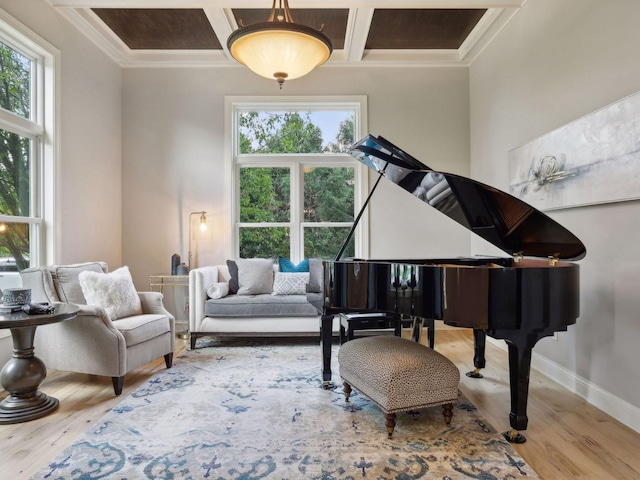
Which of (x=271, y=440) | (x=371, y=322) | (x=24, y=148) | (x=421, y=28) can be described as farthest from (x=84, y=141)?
(x=421, y=28)

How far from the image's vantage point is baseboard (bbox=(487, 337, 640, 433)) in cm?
232

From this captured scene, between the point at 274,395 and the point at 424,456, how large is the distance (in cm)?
116

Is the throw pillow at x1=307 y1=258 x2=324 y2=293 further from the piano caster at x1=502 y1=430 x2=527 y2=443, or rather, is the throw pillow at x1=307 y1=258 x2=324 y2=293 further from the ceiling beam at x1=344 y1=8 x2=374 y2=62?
the ceiling beam at x1=344 y1=8 x2=374 y2=62

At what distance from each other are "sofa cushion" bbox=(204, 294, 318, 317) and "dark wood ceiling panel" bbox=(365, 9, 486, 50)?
9.82ft

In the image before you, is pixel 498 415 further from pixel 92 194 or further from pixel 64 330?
pixel 92 194

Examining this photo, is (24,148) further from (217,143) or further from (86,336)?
(217,143)

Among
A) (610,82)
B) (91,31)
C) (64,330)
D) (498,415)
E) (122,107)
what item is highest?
(91,31)

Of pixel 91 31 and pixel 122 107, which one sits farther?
pixel 122 107

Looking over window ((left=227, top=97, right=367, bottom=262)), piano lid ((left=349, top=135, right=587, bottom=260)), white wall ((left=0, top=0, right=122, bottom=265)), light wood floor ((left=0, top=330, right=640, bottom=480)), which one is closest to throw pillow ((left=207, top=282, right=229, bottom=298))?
window ((left=227, top=97, right=367, bottom=262))

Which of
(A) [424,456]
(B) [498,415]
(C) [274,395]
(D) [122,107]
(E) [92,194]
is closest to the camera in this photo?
(A) [424,456]

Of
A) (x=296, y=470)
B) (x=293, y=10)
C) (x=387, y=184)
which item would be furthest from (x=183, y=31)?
(x=296, y=470)

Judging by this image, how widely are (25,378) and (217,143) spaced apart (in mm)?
3177

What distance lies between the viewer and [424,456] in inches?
77.6

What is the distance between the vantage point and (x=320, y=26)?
395 centimetres
